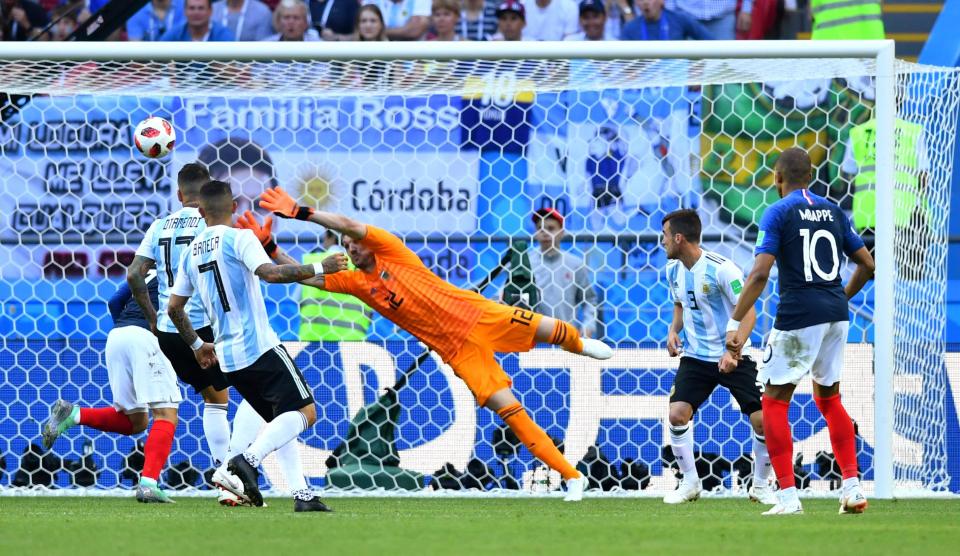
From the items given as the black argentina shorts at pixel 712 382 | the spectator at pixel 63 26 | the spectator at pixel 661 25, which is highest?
the spectator at pixel 63 26

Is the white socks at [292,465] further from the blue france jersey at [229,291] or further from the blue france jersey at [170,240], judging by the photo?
the blue france jersey at [170,240]

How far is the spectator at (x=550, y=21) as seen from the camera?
524 inches

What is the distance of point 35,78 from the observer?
9000 mm

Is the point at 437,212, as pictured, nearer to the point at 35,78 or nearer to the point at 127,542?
the point at 35,78

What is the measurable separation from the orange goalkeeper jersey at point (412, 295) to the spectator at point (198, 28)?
6544 millimetres

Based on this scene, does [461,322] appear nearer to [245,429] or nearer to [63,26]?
[245,429]

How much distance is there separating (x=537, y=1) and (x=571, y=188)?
125 inches

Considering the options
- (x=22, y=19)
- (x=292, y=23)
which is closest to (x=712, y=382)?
(x=292, y=23)

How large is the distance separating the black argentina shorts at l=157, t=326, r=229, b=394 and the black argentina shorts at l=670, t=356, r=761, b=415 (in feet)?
8.24

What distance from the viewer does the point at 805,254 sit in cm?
669

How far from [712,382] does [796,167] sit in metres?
1.59

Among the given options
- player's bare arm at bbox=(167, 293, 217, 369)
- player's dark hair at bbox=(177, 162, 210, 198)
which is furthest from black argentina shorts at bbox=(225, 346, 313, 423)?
player's dark hair at bbox=(177, 162, 210, 198)

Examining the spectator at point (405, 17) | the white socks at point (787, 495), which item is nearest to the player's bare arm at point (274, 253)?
the white socks at point (787, 495)

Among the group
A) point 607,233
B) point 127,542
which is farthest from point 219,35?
point 127,542
